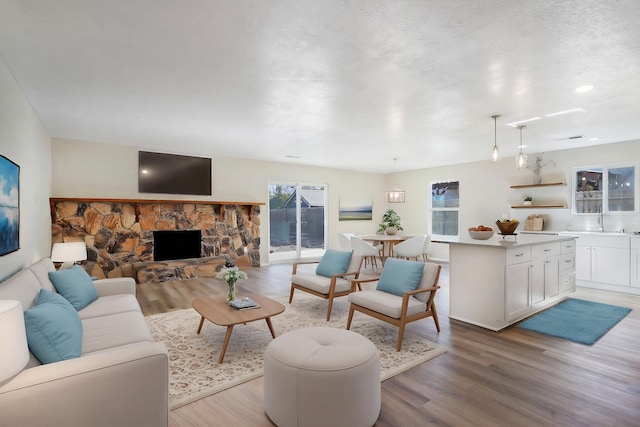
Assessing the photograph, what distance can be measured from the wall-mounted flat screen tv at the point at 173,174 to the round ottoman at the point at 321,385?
5375mm

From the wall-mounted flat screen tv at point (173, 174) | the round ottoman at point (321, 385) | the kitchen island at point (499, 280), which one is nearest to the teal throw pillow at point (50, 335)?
the round ottoman at point (321, 385)

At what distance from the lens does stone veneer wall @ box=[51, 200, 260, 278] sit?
561 centimetres

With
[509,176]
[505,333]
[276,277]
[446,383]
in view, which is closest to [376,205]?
[509,176]

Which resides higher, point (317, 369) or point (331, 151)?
point (331, 151)

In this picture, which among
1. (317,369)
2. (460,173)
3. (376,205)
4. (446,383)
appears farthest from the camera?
(376,205)

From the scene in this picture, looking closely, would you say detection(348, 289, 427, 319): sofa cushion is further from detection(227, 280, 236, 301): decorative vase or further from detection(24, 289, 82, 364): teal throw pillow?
detection(24, 289, 82, 364): teal throw pillow

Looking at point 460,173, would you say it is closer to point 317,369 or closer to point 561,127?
point 561,127

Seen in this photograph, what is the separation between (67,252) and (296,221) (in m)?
5.12

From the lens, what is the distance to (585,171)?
625 cm

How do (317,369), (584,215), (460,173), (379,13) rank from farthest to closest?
(460,173)
(584,215)
(379,13)
(317,369)

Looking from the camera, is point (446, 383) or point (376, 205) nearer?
point (446, 383)

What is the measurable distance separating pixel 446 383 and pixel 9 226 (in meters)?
3.64

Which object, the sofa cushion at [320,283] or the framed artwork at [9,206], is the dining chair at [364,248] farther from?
the framed artwork at [9,206]

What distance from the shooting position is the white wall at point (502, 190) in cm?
592
